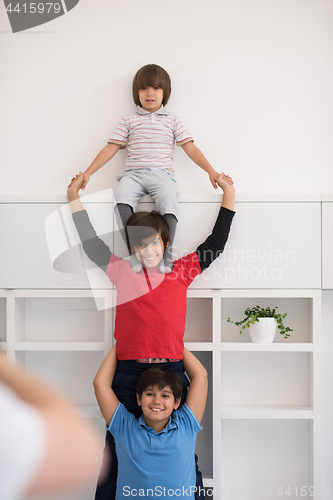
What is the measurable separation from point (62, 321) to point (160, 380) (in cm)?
58

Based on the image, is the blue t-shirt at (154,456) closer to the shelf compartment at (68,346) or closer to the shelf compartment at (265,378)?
the shelf compartment at (68,346)

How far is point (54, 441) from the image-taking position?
42cm

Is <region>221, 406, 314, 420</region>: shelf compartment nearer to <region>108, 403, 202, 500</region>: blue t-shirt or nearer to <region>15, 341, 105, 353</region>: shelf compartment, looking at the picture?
<region>108, 403, 202, 500</region>: blue t-shirt

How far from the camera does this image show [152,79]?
61.7 inches

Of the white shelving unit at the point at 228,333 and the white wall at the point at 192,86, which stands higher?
the white wall at the point at 192,86

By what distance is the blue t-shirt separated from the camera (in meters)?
1.23

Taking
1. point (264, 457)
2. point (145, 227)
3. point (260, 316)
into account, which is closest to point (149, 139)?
point (145, 227)

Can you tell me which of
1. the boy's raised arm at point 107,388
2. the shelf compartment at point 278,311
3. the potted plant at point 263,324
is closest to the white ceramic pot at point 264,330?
the potted plant at point 263,324

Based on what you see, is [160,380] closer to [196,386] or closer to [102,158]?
[196,386]

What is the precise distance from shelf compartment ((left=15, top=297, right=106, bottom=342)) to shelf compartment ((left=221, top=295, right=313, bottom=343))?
0.52m

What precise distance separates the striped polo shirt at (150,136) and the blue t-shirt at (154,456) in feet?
3.04

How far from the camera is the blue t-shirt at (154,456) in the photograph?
1.23 m

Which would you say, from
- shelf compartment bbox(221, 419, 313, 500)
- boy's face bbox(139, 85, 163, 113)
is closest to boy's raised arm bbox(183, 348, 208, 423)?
shelf compartment bbox(221, 419, 313, 500)

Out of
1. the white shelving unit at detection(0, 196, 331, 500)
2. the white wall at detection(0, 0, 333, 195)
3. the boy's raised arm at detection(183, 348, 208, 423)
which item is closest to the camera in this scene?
the boy's raised arm at detection(183, 348, 208, 423)
